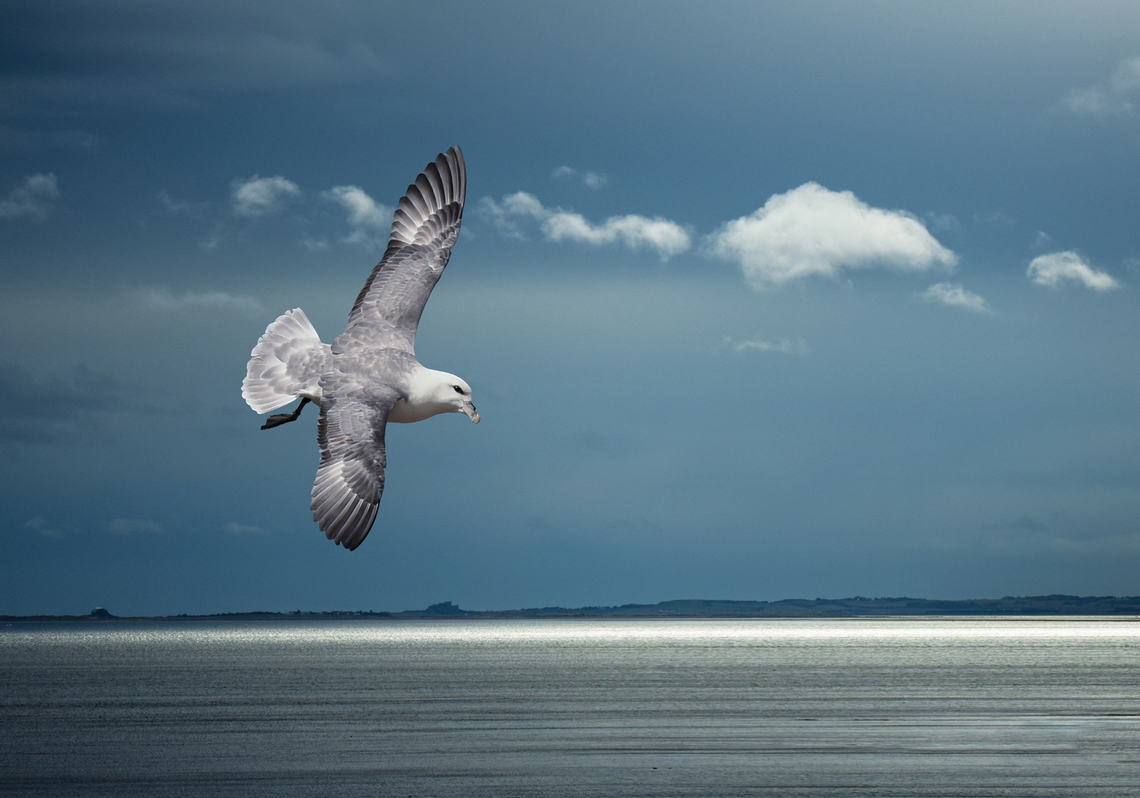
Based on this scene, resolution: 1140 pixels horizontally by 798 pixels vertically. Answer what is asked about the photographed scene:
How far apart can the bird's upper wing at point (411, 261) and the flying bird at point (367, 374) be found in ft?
0.05

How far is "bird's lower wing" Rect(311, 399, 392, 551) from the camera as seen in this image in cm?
1209

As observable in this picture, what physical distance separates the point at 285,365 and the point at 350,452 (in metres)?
2.34

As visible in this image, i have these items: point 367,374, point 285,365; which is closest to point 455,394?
point 367,374

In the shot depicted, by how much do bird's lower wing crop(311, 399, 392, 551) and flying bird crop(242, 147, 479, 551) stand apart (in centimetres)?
1

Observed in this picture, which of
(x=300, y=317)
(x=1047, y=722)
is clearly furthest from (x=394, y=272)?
(x=1047, y=722)

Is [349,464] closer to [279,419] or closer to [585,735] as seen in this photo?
[279,419]

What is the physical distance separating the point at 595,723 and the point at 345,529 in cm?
5065

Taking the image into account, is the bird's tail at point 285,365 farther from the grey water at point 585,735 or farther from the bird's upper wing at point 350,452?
the grey water at point 585,735

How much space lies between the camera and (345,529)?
11.8 m

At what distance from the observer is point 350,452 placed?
1297cm

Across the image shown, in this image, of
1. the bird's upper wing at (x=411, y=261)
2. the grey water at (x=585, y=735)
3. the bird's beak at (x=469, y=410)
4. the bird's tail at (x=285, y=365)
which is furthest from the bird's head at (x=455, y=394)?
the grey water at (x=585, y=735)

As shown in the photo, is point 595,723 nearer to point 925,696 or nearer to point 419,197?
point 925,696

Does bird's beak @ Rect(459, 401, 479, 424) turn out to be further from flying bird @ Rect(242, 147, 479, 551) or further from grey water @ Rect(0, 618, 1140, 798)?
grey water @ Rect(0, 618, 1140, 798)

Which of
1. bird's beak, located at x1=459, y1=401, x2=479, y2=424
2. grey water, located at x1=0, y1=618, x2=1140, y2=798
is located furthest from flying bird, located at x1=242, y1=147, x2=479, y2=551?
grey water, located at x1=0, y1=618, x2=1140, y2=798
